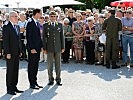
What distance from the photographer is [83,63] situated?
1391 centimetres

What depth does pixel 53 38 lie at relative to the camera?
10.3 m

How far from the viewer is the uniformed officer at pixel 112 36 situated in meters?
12.7

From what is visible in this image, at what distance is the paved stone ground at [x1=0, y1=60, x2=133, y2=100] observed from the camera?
9062mm

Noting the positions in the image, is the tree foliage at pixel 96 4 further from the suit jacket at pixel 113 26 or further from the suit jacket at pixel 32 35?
the suit jacket at pixel 32 35

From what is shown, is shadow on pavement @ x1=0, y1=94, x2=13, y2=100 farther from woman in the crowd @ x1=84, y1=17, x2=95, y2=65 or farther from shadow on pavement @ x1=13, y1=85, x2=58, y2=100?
woman in the crowd @ x1=84, y1=17, x2=95, y2=65

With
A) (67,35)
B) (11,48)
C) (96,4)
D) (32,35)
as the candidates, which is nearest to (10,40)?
(11,48)

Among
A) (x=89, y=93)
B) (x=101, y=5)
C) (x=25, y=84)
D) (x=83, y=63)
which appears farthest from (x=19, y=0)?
(x=101, y=5)

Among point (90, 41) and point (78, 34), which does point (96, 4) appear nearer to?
point (78, 34)

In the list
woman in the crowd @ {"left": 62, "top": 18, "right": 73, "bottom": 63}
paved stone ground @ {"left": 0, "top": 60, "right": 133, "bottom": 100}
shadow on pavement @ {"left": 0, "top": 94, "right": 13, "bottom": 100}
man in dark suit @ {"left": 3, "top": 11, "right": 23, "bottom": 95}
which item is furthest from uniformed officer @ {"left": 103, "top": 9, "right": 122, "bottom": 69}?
shadow on pavement @ {"left": 0, "top": 94, "right": 13, "bottom": 100}

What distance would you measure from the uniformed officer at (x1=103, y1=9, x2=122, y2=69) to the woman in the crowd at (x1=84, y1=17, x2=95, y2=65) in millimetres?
717

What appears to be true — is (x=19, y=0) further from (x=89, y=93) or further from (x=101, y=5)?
(x=101, y=5)

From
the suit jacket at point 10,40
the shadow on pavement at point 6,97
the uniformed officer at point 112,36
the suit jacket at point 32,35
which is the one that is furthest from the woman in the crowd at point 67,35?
the shadow on pavement at point 6,97

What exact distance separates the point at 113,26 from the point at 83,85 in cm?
310

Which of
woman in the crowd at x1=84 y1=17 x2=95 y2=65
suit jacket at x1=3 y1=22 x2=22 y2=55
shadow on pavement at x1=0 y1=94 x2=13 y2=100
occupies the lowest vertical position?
shadow on pavement at x1=0 y1=94 x2=13 y2=100
